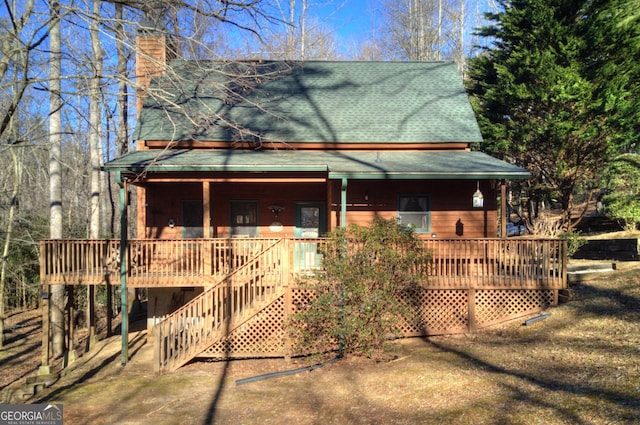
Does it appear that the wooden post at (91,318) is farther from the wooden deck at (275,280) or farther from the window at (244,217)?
the window at (244,217)

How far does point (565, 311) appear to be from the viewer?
10.6 meters

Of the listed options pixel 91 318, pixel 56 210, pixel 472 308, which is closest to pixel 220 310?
pixel 472 308

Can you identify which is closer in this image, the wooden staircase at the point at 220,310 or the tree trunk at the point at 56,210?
the wooden staircase at the point at 220,310

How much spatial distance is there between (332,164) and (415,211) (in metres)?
3.17

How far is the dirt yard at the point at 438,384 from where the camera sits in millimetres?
6387

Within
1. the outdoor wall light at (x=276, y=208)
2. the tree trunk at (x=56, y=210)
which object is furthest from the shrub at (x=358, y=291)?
the tree trunk at (x=56, y=210)

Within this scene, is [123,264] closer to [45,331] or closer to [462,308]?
[45,331]

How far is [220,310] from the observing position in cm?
1047

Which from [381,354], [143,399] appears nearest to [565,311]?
[381,354]

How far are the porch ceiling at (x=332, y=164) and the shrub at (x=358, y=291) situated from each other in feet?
7.03

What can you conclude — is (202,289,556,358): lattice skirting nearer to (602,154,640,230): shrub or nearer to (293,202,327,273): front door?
(293,202,327,273): front door

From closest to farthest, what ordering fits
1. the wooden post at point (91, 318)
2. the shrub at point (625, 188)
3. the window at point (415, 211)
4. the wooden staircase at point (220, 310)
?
the wooden staircase at point (220, 310), the window at point (415, 211), the wooden post at point (91, 318), the shrub at point (625, 188)

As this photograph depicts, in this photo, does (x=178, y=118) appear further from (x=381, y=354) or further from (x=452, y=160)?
(x=381, y=354)

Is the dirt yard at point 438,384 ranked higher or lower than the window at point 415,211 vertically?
lower
